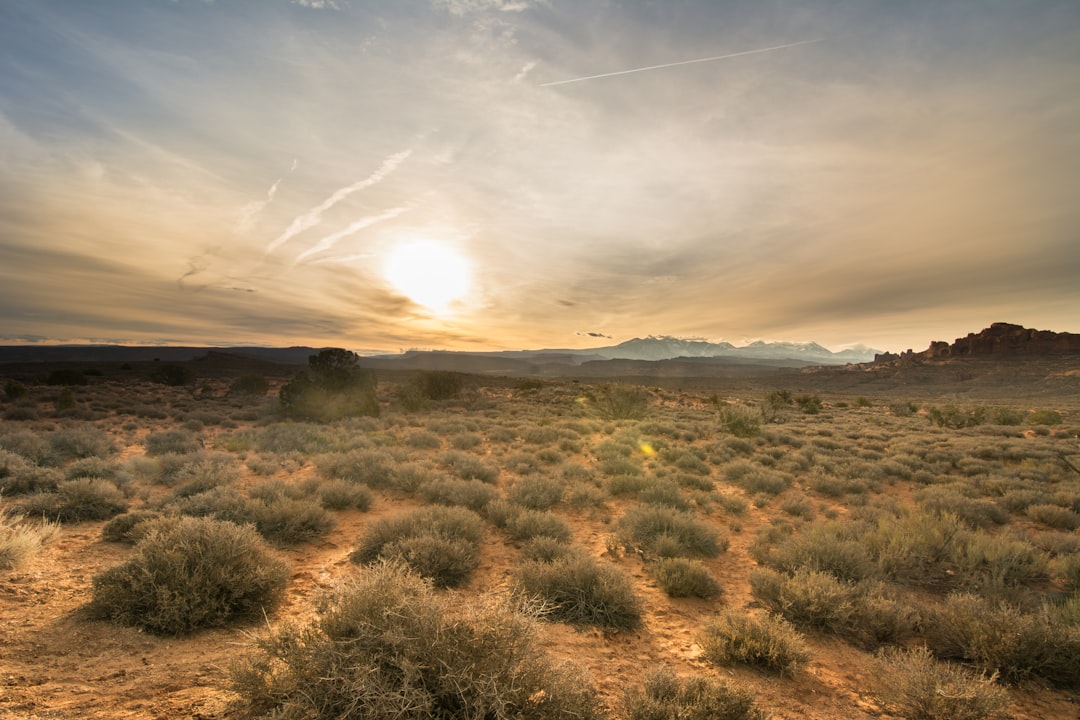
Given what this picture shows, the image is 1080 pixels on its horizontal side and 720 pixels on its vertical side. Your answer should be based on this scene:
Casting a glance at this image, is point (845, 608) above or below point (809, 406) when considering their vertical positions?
below

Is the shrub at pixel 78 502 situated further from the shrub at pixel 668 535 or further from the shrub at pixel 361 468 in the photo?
the shrub at pixel 668 535

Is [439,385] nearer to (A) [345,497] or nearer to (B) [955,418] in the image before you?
(A) [345,497]

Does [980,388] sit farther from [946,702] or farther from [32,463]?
[32,463]

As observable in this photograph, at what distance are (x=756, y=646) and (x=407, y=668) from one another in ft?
10.9

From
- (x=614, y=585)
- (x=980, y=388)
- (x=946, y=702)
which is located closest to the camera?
(x=946, y=702)

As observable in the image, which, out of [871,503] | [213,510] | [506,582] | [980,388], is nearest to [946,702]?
[506,582]

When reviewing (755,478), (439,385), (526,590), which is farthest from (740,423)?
(439,385)

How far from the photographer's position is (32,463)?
30.1 ft

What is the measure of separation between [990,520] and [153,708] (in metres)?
13.0

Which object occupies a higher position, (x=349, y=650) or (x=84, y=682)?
(x=349, y=650)

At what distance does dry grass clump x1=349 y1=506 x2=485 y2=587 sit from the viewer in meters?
5.45

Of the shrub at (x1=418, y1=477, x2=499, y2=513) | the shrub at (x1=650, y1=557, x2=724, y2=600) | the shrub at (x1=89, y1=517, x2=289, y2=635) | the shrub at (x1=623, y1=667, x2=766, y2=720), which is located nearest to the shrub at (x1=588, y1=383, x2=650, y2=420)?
the shrub at (x1=418, y1=477, x2=499, y2=513)

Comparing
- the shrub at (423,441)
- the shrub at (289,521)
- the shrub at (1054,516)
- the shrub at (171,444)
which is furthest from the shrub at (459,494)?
the shrub at (1054,516)

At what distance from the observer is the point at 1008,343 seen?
98875 millimetres
